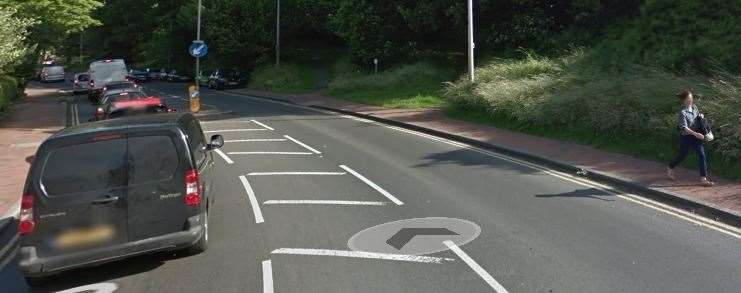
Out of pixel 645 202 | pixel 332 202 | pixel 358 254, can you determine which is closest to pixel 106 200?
pixel 358 254

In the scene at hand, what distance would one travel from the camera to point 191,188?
23.7ft

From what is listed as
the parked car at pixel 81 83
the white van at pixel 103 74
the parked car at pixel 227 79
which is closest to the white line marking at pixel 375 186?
the white van at pixel 103 74

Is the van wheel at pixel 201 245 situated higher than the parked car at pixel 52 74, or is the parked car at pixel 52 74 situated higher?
the parked car at pixel 52 74

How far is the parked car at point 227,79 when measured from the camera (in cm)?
4912

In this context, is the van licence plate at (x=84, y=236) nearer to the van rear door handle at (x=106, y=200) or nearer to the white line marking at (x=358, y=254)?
the van rear door handle at (x=106, y=200)

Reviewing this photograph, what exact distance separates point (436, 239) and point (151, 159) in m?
3.24

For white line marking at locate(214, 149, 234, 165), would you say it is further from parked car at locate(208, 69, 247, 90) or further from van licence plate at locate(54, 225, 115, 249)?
parked car at locate(208, 69, 247, 90)

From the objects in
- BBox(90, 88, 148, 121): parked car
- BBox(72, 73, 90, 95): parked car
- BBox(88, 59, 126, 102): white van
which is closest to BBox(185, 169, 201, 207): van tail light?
BBox(90, 88, 148, 121): parked car

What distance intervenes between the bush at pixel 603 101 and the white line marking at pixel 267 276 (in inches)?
303

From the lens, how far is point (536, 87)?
18.7 meters

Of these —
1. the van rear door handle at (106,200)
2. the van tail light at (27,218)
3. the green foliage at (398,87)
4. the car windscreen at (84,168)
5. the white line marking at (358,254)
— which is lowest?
the white line marking at (358,254)

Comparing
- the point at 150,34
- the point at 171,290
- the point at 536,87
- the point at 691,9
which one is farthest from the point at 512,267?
the point at 150,34

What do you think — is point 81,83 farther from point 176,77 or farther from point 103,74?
point 176,77

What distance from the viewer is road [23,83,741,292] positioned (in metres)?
6.45
